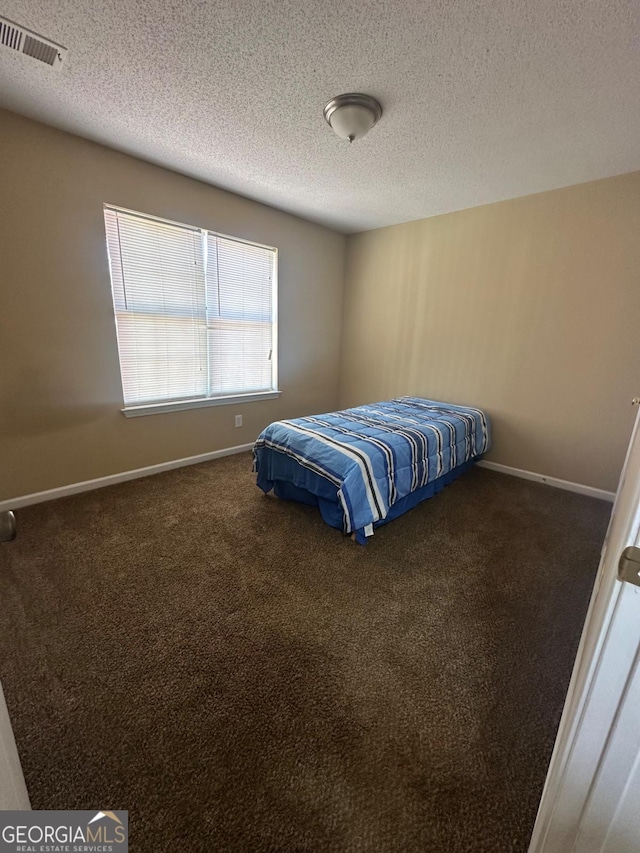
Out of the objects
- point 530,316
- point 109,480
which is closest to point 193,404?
point 109,480

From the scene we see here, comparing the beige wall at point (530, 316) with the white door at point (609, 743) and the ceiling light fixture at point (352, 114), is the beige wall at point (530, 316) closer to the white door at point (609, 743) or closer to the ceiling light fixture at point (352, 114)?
the ceiling light fixture at point (352, 114)

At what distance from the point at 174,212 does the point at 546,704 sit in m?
3.74

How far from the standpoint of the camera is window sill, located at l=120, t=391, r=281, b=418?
2840 millimetres

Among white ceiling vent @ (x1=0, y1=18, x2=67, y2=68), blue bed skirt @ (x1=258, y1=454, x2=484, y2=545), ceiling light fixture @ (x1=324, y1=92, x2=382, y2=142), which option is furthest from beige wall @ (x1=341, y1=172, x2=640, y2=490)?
white ceiling vent @ (x1=0, y1=18, x2=67, y2=68)

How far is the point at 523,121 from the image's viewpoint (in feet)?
6.25

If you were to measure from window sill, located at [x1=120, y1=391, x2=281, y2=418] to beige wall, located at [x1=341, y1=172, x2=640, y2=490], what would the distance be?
62.4 inches

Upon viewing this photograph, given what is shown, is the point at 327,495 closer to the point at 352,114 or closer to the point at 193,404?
the point at 193,404

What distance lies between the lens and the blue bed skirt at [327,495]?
7.06 feet

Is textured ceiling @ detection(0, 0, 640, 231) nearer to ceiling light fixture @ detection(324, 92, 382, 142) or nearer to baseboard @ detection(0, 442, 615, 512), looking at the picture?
ceiling light fixture @ detection(324, 92, 382, 142)

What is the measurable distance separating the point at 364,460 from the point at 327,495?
33 centimetres

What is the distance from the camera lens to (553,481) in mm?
3078

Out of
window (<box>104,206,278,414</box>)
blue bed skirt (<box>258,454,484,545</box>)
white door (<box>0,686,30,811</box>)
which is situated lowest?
blue bed skirt (<box>258,454,484,545</box>)

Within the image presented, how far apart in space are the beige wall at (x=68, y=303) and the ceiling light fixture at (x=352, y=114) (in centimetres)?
152

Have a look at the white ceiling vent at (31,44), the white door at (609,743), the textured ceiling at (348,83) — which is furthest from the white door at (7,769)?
the white ceiling vent at (31,44)
